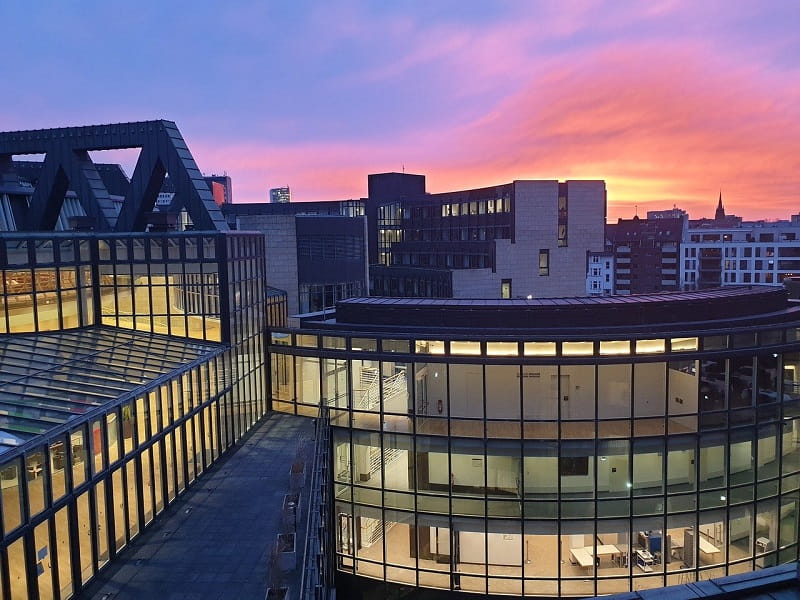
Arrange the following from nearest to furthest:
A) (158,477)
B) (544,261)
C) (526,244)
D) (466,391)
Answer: (158,477) → (466,391) → (526,244) → (544,261)

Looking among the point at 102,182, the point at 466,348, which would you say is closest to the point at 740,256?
the point at 466,348

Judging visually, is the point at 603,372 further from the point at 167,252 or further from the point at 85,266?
the point at 85,266

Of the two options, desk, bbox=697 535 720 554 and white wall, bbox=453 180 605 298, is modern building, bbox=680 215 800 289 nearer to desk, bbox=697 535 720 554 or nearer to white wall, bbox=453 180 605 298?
white wall, bbox=453 180 605 298

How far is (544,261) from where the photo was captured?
64312 mm

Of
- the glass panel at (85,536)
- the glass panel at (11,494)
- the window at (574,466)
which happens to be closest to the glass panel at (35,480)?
the glass panel at (11,494)

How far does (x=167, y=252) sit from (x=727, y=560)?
97.8 ft

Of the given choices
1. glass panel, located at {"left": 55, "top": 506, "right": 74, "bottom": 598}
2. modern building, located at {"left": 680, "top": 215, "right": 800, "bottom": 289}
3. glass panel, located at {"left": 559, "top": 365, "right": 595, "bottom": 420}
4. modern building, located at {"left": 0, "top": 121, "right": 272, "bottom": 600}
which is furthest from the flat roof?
modern building, located at {"left": 680, "top": 215, "right": 800, "bottom": 289}

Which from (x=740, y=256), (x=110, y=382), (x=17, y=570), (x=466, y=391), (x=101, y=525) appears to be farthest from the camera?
(x=740, y=256)

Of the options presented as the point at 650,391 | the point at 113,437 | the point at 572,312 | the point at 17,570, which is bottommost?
the point at 17,570

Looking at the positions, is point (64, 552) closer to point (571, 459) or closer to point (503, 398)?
point (503, 398)

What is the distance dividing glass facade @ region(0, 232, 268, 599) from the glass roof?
6 centimetres

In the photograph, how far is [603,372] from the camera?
96.7 ft

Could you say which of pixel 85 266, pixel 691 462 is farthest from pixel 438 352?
pixel 85 266

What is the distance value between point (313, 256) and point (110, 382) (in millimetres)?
32733
